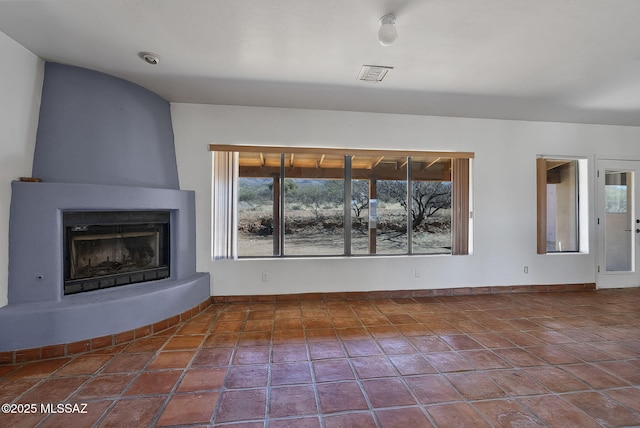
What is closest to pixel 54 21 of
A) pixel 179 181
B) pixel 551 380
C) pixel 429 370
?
pixel 179 181

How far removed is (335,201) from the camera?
13.4ft

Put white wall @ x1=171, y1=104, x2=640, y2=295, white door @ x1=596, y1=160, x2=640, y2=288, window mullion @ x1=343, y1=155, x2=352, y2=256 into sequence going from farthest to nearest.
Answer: white door @ x1=596, y1=160, x2=640, y2=288 → window mullion @ x1=343, y1=155, x2=352, y2=256 → white wall @ x1=171, y1=104, x2=640, y2=295

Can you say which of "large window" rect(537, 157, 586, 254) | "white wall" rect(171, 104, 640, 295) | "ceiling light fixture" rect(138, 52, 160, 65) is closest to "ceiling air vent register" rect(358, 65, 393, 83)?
"white wall" rect(171, 104, 640, 295)

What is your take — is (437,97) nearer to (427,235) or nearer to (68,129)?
(427,235)

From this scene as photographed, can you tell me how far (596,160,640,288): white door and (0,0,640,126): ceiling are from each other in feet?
4.83

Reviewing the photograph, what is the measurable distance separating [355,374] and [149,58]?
10.4ft

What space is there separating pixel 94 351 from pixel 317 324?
2.01 metres

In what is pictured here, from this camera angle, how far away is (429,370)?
6.79ft

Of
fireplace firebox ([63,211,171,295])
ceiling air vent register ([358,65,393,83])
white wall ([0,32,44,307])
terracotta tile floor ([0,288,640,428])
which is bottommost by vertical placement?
terracotta tile floor ([0,288,640,428])

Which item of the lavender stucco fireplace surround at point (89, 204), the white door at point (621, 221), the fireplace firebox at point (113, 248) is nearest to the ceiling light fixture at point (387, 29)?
the lavender stucco fireplace surround at point (89, 204)

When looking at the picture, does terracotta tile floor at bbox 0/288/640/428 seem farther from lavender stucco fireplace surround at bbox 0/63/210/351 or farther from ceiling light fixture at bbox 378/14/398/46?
ceiling light fixture at bbox 378/14/398/46

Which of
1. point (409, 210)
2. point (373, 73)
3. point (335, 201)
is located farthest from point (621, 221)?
point (373, 73)

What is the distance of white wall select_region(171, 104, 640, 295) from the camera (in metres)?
3.56

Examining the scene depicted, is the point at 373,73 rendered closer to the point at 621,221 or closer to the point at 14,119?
the point at 14,119
